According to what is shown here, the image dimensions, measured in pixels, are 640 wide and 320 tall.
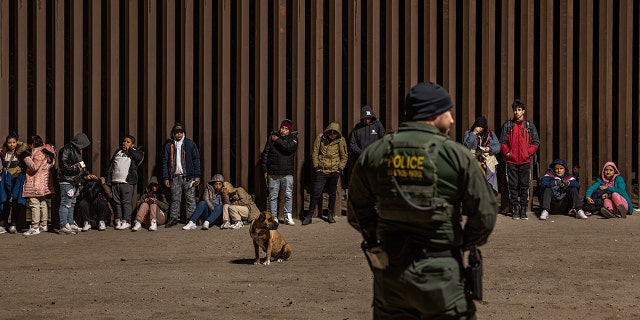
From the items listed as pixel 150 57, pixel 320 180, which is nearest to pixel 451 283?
pixel 320 180

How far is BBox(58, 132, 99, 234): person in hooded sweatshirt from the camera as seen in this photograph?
1330cm

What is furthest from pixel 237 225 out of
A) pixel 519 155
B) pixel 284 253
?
pixel 519 155

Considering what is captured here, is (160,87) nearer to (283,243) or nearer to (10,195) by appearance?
(10,195)

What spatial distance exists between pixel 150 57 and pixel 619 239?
6869 mm

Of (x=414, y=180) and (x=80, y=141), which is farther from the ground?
(x=414, y=180)

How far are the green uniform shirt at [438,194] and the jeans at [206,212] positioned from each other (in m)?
8.87

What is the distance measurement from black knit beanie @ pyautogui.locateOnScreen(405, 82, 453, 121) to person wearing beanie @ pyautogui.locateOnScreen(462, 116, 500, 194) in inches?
360

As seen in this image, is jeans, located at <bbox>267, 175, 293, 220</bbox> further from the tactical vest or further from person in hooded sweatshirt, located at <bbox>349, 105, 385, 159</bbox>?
the tactical vest

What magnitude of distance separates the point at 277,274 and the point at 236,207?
12.0 ft

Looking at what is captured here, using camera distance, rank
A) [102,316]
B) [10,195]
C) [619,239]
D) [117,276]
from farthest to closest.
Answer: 1. [10,195]
2. [619,239]
3. [117,276]
4. [102,316]

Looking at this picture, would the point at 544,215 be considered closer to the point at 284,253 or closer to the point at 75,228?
the point at 284,253

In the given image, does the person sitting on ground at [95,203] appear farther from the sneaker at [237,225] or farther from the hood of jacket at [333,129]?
the hood of jacket at [333,129]

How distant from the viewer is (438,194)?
182 inches

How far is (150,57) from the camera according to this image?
14.2 metres
